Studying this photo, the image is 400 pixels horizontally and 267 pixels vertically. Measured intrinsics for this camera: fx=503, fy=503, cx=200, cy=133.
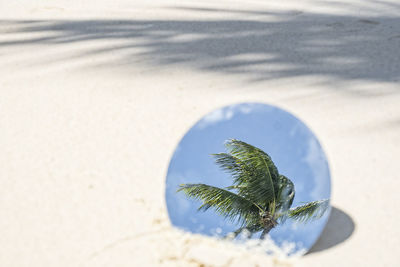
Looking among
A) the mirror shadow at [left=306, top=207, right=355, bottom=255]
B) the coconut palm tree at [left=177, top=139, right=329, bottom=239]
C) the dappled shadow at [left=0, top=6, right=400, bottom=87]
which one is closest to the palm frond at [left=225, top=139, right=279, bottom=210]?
the coconut palm tree at [left=177, top=139, right=329, bottom=239]

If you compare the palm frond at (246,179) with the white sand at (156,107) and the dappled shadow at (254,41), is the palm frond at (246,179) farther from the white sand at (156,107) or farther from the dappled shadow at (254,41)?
the dappled shadow at (254,41)

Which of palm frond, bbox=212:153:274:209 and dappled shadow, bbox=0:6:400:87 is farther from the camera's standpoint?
dappled shadow, bbox=0:6:400:87

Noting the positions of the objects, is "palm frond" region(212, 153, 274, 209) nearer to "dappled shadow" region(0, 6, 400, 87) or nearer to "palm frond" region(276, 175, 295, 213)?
"palm frond" region(276, 175, 295, 213)

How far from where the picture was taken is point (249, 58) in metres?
1.99

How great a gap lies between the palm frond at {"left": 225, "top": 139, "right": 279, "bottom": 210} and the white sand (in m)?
0.15

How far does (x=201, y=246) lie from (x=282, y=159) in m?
0.26

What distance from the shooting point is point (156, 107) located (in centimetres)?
159

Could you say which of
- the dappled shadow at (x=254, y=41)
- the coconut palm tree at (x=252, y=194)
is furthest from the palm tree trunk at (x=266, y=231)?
the dappled shadow at (x=254, y=41)

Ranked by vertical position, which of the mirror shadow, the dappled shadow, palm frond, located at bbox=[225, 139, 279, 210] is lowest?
the mirror shadow

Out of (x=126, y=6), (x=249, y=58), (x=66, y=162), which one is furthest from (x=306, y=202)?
(x=126, y=6)

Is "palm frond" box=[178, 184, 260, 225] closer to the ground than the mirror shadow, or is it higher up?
higher up

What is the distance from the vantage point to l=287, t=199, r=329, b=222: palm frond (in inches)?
41.7

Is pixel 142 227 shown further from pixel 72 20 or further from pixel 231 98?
pixel 72 20

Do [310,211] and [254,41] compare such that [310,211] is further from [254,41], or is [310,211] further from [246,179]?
[254,41]
